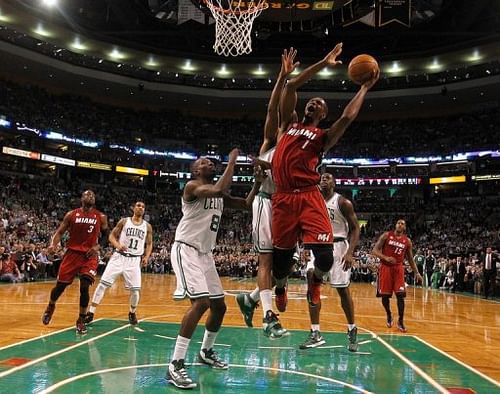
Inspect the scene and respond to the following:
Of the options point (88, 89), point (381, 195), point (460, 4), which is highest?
point (460, 4)

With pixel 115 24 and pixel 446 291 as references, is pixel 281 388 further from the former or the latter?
pixel 115 24

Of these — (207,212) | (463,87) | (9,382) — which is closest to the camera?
(9,382)

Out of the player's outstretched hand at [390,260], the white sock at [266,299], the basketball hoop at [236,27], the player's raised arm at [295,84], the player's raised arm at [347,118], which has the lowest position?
the white sock at [266,299]

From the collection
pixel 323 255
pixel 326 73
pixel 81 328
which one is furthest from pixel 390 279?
pixel 326 73

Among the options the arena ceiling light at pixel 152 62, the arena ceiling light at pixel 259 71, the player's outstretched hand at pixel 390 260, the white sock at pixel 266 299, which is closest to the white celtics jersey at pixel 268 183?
the white sock at pixel 266 299

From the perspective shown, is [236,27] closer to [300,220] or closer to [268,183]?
[268,183]

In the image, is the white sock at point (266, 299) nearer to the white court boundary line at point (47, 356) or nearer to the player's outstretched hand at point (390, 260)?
the white court boundary line at point (47, 356)

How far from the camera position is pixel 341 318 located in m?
10.6

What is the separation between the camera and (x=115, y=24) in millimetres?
31609

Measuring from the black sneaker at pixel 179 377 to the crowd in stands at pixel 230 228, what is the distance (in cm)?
1333

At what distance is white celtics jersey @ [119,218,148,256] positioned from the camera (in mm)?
8828

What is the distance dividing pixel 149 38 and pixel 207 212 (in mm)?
30600

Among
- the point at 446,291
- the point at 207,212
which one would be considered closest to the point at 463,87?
the point at 446,291

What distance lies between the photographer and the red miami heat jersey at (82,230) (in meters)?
8.06
